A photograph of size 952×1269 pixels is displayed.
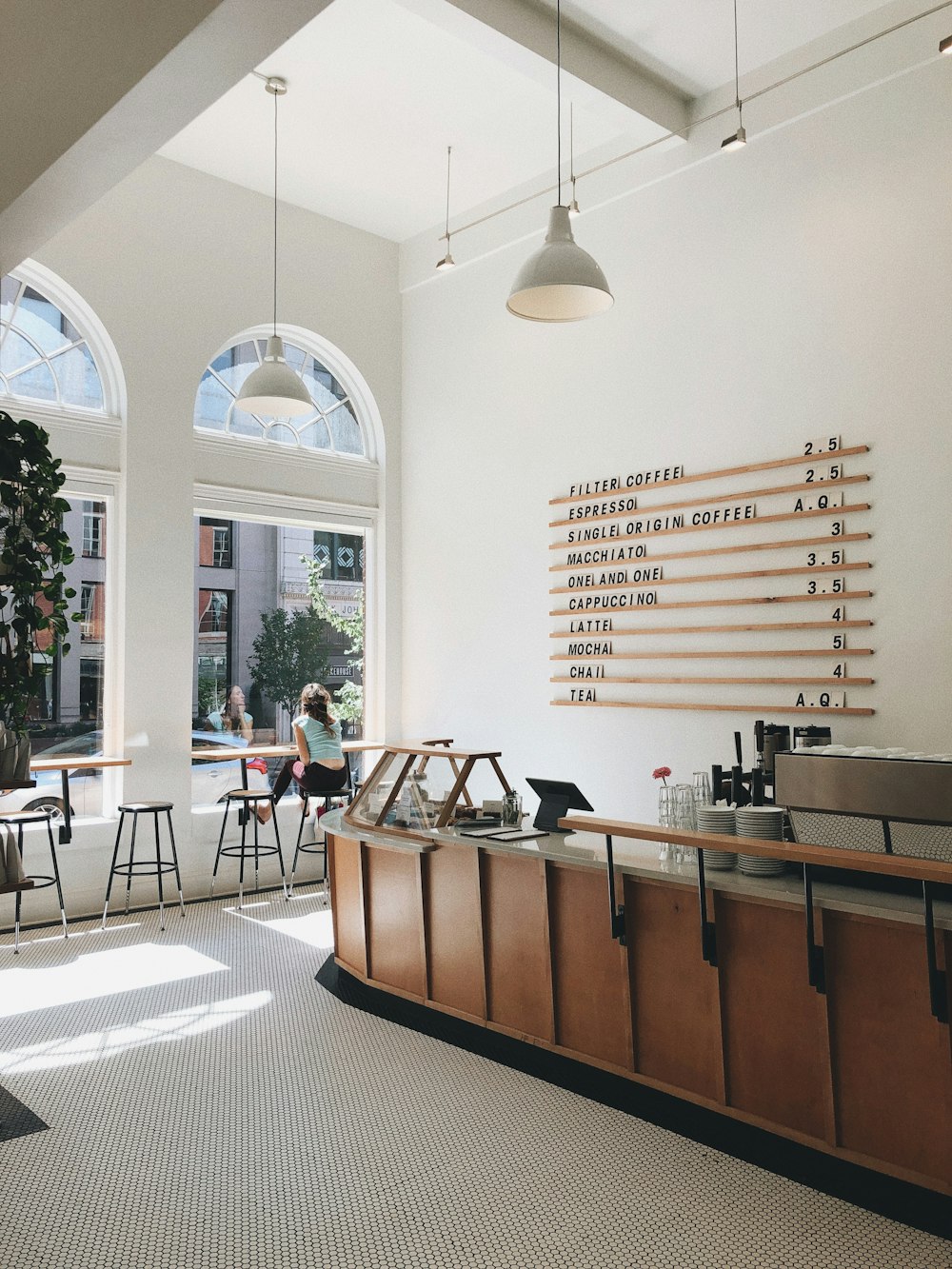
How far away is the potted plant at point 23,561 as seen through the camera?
2955 mm

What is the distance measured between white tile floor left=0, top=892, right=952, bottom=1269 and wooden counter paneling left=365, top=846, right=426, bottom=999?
22 cm

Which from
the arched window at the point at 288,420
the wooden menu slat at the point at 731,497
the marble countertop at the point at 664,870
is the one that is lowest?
the marble countertop at the point at 664,870

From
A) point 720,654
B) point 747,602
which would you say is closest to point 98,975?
point 720,654

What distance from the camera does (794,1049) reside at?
2.88m

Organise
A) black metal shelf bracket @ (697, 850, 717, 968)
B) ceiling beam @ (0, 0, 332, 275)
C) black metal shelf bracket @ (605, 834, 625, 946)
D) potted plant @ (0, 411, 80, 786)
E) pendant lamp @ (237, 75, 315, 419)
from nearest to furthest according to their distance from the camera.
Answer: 1. ceiling beam @ (0, 0, 332, 275)
2. potted plant @ (0, 411, 80, 786)
3. black metal shelf bracket @ (697, 850, 717, 968)
4. black metal shelf bracket @ (605, 834, 625, 946)
5. pendant lamp @ (237, 75, 315, 419)

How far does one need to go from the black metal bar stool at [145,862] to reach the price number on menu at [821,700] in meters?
3.84

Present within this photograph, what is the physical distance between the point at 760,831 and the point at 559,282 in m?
2.23

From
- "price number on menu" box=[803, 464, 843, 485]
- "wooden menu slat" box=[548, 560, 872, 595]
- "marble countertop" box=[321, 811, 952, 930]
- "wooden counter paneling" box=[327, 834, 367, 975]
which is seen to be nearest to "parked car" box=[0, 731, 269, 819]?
"wooden counter paneling" box=[327, 834, 367, 975]

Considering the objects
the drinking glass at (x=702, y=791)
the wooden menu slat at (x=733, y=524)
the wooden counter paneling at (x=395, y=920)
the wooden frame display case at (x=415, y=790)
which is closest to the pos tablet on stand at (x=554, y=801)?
the wooden frame display case at (x=415, y=790)

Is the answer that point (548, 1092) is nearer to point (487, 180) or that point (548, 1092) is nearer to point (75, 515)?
point (75, 515)

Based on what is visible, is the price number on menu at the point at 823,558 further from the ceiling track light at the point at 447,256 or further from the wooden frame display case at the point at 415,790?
the ceiling track light at the point at 447,256

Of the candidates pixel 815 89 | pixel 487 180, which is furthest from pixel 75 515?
pixel 815 89

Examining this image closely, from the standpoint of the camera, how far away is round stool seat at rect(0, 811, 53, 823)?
5.41m

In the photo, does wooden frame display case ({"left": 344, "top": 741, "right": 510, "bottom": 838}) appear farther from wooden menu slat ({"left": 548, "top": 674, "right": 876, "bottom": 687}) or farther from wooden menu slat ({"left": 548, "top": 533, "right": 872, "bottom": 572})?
wooden menu slat ({"left": 548, "top": 533, "right": 872, "bottom": 572})
